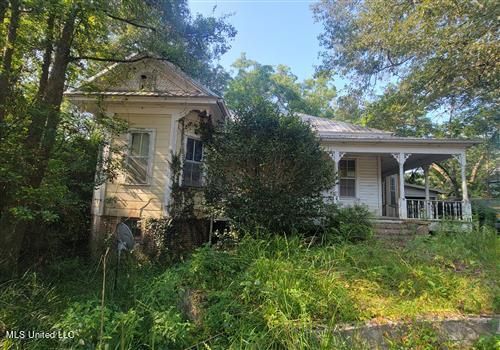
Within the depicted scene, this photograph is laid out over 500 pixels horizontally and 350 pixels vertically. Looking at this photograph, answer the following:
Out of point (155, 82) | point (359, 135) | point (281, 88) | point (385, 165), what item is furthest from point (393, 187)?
point (281, 88)

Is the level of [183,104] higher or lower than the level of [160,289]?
higher

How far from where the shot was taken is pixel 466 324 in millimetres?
3480

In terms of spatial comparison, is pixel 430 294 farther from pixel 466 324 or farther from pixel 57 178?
pixel 57 178

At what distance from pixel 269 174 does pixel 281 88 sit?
85.4ft

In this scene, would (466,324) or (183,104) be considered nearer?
(466,324)

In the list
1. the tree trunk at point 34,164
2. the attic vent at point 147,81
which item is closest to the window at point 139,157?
the attic vent at point 147,81

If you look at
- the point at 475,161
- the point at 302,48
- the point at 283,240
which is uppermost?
the point at 302,48

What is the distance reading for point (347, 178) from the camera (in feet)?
40.1

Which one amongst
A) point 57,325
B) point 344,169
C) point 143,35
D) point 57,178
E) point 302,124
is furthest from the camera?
point 344,169

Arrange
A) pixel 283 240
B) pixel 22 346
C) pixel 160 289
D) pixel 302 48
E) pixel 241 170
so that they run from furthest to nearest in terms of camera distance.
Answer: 1. pixel 302 48
2. pixel 241 170
3. pixel 283 240
4. pixel 160 289
5. pixel 22 346

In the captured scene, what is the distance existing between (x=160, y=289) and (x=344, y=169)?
9808 mm

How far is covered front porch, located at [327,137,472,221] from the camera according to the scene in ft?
33.3

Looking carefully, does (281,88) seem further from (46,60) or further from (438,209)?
(46,60)

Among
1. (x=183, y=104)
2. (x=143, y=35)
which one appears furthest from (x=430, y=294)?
(x=143, y=35)
